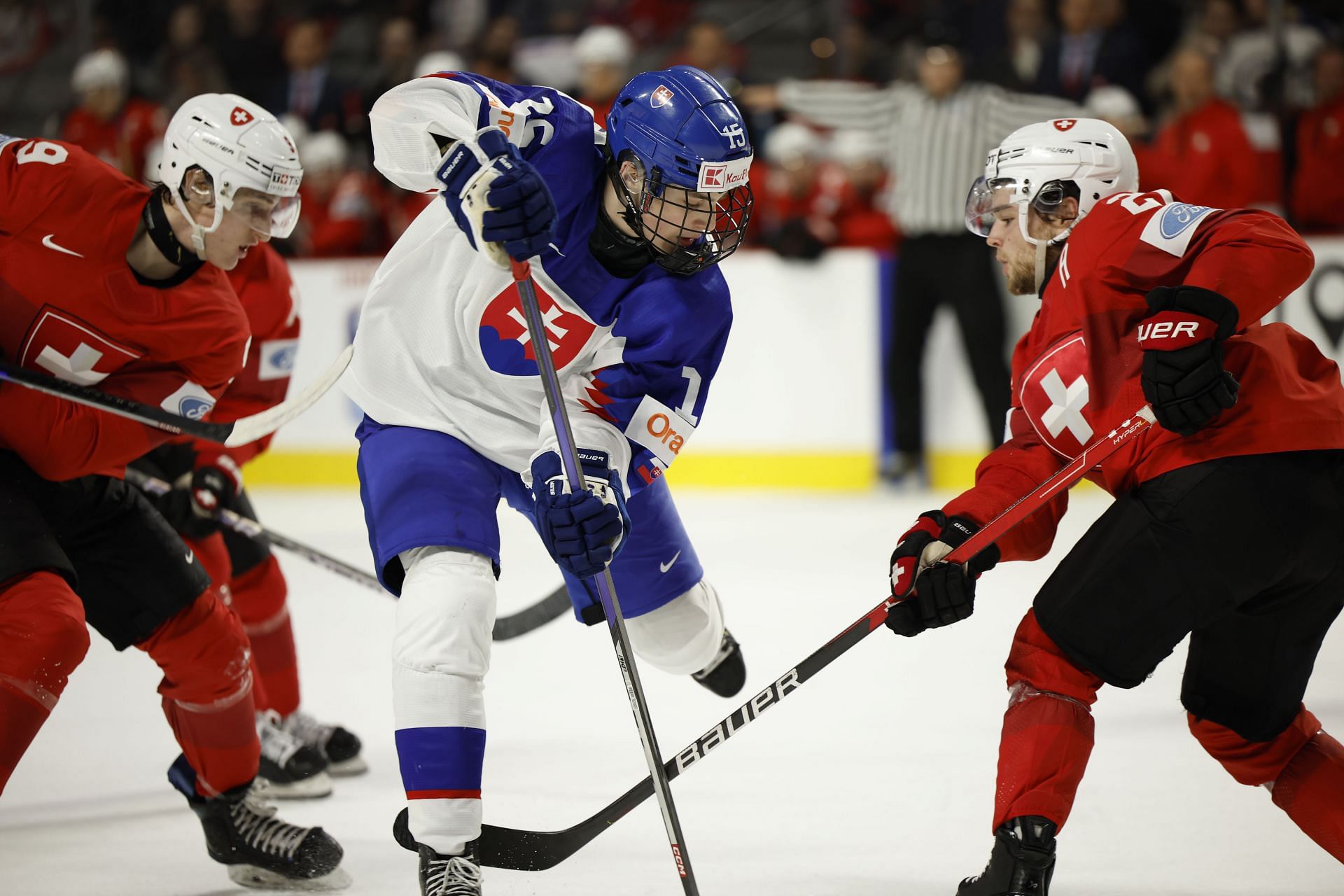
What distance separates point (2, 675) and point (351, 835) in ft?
2.84

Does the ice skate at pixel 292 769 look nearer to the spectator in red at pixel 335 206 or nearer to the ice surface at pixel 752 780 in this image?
the ice surface at pixel 752 780

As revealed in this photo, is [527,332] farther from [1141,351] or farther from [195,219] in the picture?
[1141,351]

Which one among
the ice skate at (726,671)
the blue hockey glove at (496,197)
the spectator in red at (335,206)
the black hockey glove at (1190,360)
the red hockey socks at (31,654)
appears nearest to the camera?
the black hockey glove at (1190,360)

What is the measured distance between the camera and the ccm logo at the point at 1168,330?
1976mm

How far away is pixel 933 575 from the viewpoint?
219 cm

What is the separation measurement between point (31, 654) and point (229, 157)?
93cm

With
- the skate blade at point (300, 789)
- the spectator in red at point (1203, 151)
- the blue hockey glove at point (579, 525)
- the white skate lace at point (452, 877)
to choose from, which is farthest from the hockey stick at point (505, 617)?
the spectator in red at point (1203, 151)

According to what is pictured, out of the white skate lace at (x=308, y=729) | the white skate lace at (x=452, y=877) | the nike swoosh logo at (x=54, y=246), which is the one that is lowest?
the white skate lace at (x=308, y=729)

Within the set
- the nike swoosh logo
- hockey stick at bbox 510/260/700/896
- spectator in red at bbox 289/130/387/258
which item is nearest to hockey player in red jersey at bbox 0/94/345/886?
the nike swoosh logo

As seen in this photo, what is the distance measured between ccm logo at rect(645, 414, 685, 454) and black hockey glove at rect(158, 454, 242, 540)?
43.6 inches

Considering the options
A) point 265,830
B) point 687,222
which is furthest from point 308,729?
point 687,222

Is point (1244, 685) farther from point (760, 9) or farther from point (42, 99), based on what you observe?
point (42, 99)

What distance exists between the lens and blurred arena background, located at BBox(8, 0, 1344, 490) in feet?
21.4

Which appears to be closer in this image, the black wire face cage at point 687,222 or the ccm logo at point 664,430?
the black wire face cage at point 687,222
